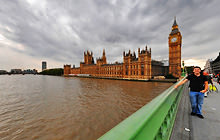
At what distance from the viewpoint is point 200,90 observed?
2789 millimetres

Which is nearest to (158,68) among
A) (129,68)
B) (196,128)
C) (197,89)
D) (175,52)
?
(175,52)

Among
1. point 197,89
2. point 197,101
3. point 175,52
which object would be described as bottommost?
point 197,101

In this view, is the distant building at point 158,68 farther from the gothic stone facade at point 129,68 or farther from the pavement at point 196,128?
the pavement at point 196,128

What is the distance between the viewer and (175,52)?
41.6m

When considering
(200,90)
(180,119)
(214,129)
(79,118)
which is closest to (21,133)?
(79,118)

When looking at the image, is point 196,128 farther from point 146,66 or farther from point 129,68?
point 129,68

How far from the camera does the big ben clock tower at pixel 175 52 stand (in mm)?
39844

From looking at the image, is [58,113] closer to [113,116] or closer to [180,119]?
[113,116]

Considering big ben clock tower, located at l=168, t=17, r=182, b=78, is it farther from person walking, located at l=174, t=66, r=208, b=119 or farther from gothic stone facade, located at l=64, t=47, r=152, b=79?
person walking, located at l=174, t=66, r=208, b=119

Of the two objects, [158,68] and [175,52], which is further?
[158,68]

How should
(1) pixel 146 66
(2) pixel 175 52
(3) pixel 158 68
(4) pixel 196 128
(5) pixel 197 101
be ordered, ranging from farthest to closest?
(3) pixel 158 68 < (2) pixel 175 52 < (1) pixel 146 66 < (5) pixel 197 101 < (4) pixel 196 128

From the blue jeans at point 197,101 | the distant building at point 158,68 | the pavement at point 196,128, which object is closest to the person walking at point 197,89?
the blue jeans at point 197,101

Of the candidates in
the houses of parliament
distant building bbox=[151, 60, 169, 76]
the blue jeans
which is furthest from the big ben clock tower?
the blue jeans

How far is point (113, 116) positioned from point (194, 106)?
4.91m
